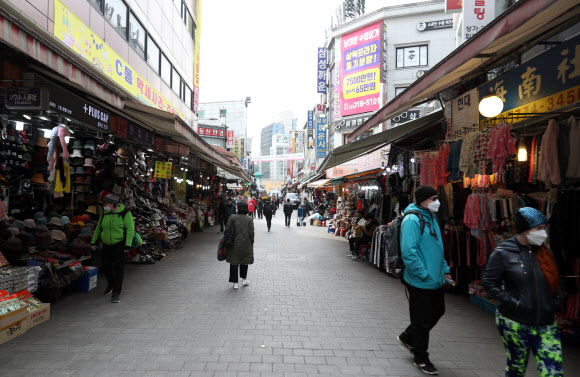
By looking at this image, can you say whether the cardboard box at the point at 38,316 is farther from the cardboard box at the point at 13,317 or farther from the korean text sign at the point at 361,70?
the korean text sign at the point at 361,70

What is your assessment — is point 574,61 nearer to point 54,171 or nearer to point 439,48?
point 54,171

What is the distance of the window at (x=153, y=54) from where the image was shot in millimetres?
15001

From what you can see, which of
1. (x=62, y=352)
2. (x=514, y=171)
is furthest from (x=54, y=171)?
(x=514, y=171)

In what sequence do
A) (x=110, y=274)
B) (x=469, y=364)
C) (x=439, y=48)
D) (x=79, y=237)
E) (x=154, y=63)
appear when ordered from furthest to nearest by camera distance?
(x=439, y=48) → (x=154, y=63) → (x=79, y=237) → (x=110, y=274) → (x=469, y=364)

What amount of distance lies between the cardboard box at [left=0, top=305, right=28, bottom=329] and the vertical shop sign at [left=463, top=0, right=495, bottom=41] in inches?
372

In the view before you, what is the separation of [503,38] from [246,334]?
484cm

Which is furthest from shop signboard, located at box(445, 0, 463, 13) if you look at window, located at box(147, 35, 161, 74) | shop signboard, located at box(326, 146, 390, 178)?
window, located at box(147, 35, 161, 74)

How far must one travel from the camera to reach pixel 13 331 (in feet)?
14.4

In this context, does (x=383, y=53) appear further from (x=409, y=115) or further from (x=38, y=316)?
(x=38, y=316)

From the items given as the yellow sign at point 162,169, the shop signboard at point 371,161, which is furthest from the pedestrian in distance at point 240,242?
the yellow sign at point 162,169

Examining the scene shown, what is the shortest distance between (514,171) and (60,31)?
10.1m

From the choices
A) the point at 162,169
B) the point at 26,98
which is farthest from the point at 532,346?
the point at 162,169

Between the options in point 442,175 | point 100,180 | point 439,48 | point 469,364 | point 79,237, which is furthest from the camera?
point 439,48

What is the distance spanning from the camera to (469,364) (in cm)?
398
